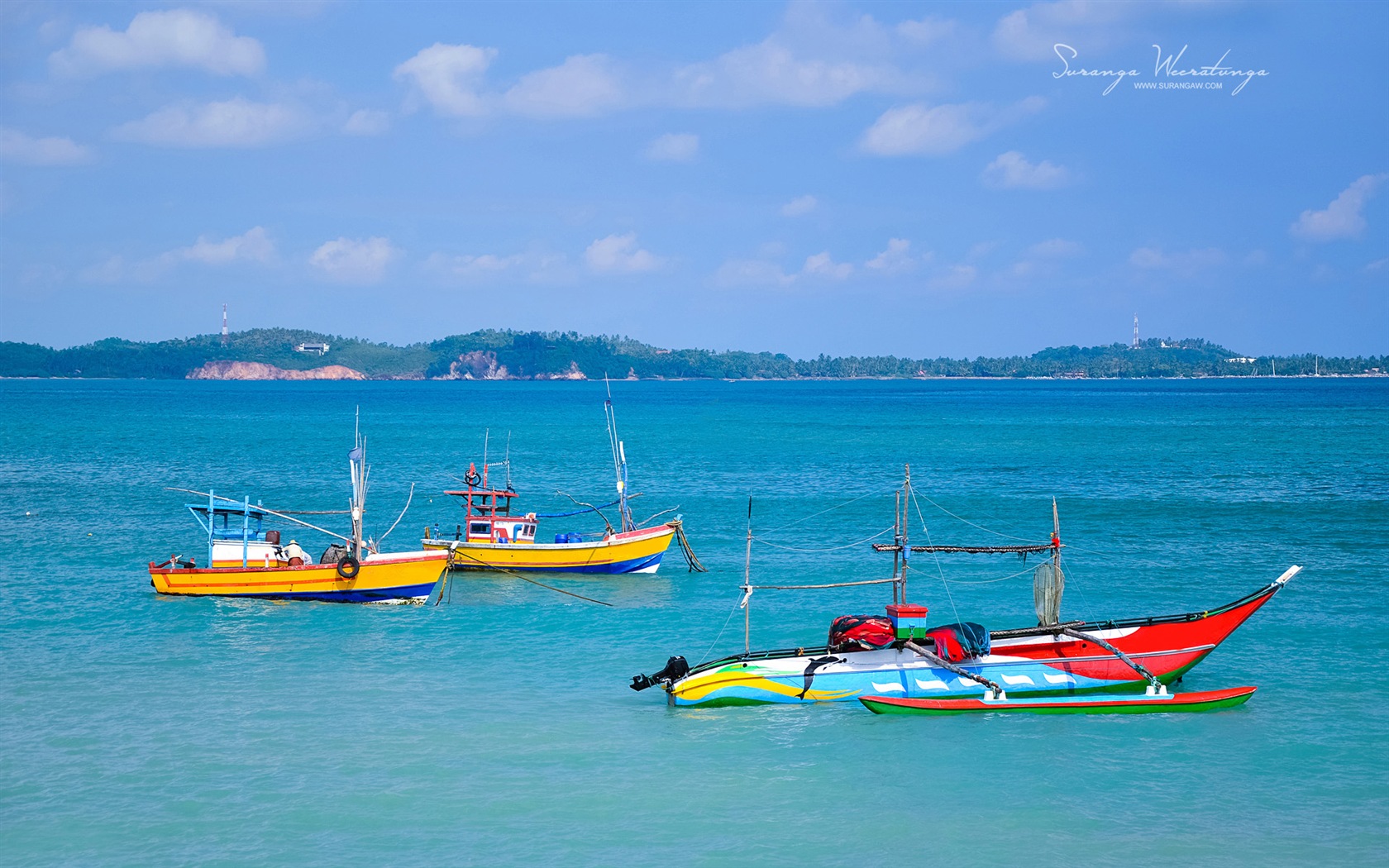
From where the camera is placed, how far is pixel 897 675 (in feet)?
99.2

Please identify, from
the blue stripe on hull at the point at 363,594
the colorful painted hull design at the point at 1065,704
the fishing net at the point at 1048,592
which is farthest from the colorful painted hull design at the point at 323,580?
the fishing net at the point at 1048,592

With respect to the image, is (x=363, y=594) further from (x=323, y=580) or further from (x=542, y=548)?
(x=542, y=548)

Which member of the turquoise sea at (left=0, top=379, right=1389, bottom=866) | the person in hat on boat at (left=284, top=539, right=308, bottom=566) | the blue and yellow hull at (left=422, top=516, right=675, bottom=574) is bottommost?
the turquoise sea at (left=0, top=379, right=1389, bottom=866)

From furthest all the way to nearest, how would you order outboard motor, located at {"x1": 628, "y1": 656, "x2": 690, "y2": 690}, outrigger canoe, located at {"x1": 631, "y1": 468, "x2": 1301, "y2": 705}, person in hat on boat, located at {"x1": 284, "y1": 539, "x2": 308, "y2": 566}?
person in hat on boat, located at {"x1": 284, "y1": 539, "x2": 308, "y2": 566} < outboard motor, located at {"x1": 628, "y1": 656, "x2": 690, "y2": 690} < outrigger canoe, located at {"x1": 631, "y1": 468, "x2": 1301, "y2": 705}

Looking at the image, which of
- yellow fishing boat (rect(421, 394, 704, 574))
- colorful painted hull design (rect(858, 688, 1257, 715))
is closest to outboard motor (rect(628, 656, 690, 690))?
colorful painted hull design (rect(858, 688, 1257, 715))

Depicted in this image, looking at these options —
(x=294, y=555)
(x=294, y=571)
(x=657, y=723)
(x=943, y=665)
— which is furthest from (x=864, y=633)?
(x=294, y=555)

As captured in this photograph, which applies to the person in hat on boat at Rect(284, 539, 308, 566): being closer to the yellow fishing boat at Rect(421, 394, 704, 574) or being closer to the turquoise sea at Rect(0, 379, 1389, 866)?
the turquoise sea at Rect(0, 379, 1389, 866)

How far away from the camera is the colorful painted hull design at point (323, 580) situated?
41.9m

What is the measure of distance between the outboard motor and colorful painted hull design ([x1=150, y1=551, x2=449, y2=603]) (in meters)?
13.4

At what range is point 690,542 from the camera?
57375mm

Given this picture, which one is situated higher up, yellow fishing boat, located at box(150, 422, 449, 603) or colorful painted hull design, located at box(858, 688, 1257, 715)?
yellow fishing boat, located at box(150, 422, 449, 603)

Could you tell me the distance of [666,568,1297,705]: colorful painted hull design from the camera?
99.1 ft

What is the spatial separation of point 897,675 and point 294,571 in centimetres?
2203

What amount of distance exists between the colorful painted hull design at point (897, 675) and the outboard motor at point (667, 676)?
231mm
